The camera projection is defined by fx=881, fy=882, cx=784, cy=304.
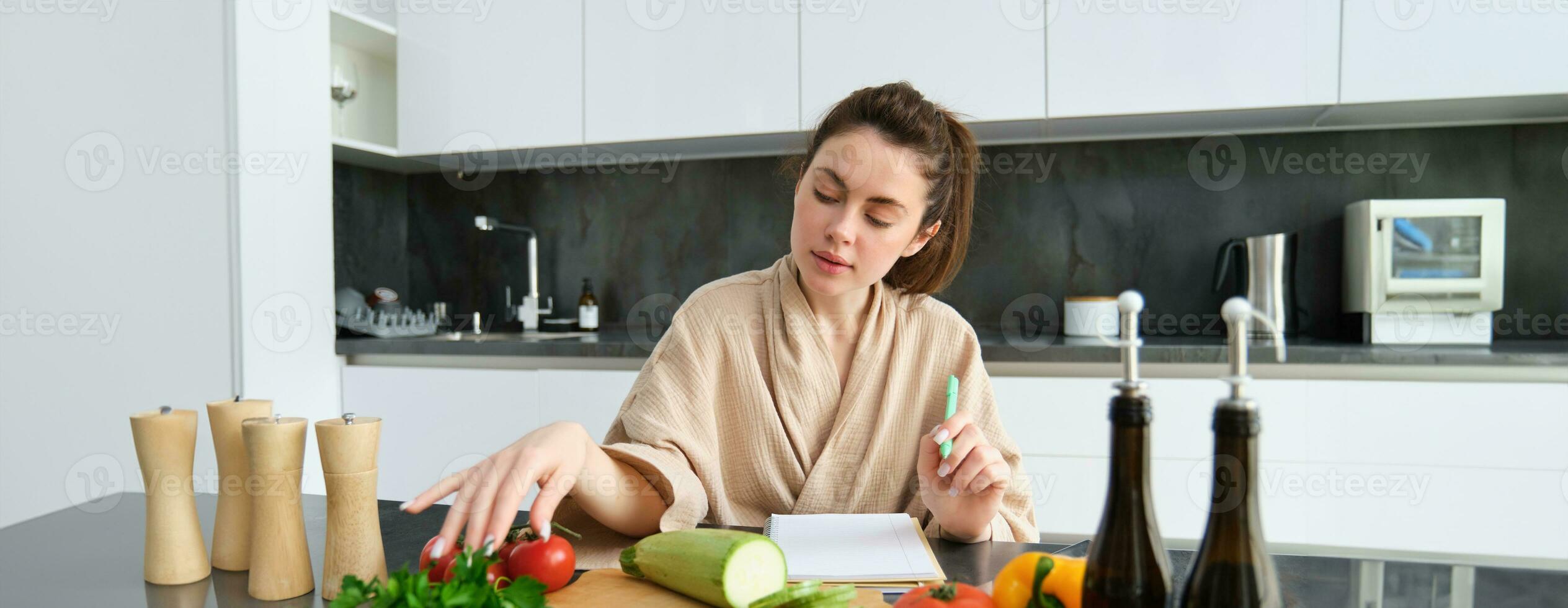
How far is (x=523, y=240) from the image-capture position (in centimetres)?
314

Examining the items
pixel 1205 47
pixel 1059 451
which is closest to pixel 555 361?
pixel 1059 451

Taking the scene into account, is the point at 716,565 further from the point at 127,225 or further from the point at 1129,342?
the point at 127,225

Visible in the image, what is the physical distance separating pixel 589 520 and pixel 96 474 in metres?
2.01

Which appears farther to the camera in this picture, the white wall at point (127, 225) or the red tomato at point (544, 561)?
the white wall at point (127, 225)

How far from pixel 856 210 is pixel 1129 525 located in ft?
2.39

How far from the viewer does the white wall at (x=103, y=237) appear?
7.27 feet

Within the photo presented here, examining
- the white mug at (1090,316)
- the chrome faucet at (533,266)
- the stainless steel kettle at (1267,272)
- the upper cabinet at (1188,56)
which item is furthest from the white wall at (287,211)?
the stainless steel kettle at (1267,272)

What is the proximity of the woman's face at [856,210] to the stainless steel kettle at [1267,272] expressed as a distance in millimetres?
1478

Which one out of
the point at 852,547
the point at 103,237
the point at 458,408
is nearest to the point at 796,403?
the point at 852,547

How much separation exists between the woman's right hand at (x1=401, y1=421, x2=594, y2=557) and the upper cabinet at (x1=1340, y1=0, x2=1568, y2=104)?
86.9 inches

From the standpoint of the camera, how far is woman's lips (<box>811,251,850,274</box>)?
1251 mm

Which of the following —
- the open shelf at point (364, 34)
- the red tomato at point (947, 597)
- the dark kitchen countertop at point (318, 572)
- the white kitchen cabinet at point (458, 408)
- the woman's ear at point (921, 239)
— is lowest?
the white kitchen cabinet at point (458, 408)

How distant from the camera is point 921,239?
4.63 feet

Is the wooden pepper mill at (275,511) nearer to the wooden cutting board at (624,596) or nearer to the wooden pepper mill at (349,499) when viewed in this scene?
the wooden pepper mill at (349,499)
